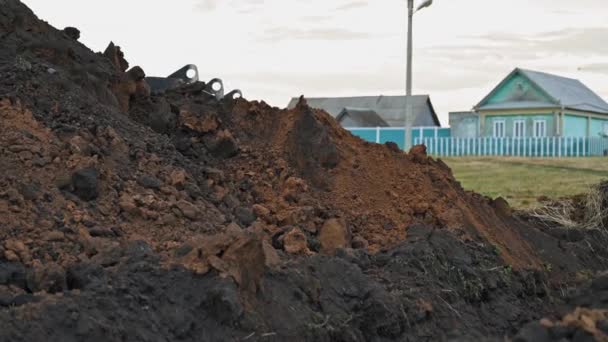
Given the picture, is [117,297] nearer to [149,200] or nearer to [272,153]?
[149,200]

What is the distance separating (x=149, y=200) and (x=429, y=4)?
50.4ft

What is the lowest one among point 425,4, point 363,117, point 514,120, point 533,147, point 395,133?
point 533,147

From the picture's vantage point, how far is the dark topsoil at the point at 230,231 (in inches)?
236

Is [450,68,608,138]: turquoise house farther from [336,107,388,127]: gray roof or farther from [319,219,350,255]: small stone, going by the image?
[319,219,350,255]: small stone

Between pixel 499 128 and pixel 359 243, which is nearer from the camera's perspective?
pixel 359 243

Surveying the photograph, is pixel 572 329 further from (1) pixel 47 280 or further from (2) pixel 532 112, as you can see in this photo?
(2) pixel 532 112

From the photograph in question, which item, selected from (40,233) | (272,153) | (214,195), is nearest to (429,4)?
(272,153)

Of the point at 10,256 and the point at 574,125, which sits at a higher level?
the point at 574,125

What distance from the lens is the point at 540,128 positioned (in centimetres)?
4141

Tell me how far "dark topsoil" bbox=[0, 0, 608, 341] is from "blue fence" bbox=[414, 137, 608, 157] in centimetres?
2533

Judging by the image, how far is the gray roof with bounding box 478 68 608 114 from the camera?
4094cm

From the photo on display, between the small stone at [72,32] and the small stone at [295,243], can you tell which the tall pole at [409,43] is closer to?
the small stone at [72,32]

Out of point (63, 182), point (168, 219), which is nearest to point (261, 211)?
A: point (168, 219)

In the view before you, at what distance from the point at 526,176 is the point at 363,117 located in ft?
87.9
